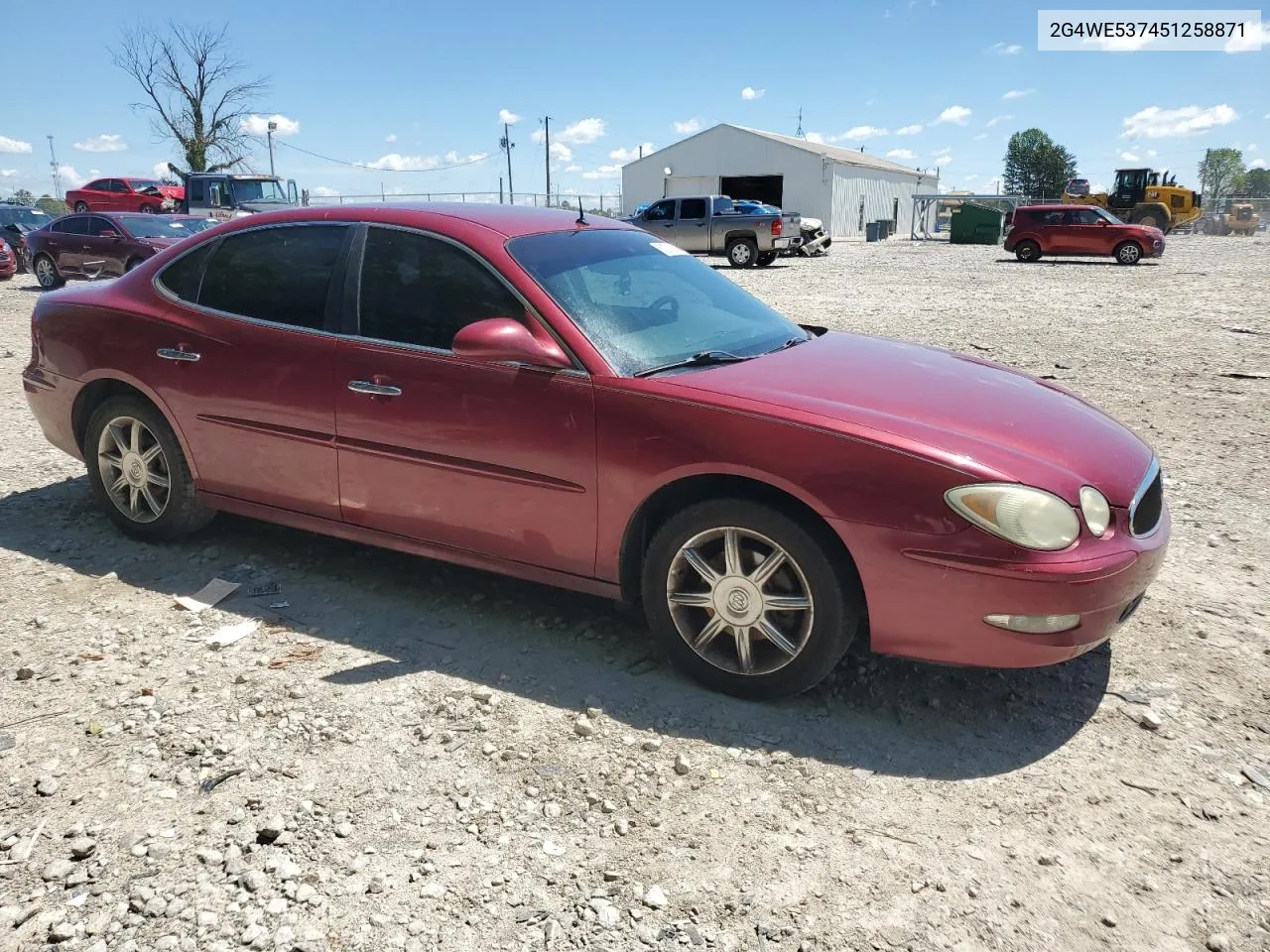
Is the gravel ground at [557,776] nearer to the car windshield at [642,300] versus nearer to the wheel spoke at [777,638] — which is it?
the wheel spoke at [777,638]

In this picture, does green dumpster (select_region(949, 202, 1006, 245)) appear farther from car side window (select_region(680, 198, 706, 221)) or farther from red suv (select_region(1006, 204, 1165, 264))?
car side window (select_region(680, 198, 706, 221))

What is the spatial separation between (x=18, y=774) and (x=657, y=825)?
1946mm

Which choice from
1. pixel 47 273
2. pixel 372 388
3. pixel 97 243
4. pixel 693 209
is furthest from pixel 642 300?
pixel 693 209

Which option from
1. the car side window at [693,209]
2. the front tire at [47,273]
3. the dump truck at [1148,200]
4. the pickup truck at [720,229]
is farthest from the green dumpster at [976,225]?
the front tire at [47,273]

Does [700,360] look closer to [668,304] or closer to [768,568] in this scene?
[668,304]

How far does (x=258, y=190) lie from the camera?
28.5 m

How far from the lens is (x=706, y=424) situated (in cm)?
308

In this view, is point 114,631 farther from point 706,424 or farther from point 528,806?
point 706,424

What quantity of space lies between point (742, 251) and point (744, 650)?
75.3 ft

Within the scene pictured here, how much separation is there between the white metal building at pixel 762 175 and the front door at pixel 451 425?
46418mm

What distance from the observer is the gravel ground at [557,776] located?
2.31 meters

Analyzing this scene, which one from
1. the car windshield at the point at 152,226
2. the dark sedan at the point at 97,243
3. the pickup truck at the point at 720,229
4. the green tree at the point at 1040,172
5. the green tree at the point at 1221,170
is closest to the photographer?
the dark sedan at the point at 97,243

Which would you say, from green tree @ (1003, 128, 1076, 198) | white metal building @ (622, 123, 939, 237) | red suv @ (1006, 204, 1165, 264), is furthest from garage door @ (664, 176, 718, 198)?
green tree @ (1003, 128, 1076, 198)

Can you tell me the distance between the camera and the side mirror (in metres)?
3.26
